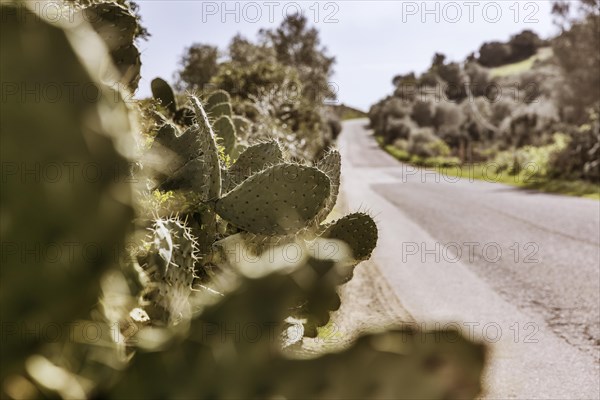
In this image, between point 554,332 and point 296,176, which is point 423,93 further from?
point 296,176

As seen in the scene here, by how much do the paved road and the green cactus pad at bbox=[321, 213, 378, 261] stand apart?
0.60 meters

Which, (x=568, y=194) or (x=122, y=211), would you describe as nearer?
(x=122, y=211)

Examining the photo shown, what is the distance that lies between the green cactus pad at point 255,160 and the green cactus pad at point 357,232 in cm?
35

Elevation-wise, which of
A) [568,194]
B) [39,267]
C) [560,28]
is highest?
[560,28]

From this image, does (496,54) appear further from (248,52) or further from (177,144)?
(177,144)

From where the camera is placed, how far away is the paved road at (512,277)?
5855 mm

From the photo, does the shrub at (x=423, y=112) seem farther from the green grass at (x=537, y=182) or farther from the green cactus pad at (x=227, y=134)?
the green cactus pad at (x=227, y=134)

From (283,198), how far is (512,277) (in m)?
8.16

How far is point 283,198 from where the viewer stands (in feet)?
6.77

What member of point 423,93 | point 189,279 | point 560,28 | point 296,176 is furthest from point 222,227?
point 423,93

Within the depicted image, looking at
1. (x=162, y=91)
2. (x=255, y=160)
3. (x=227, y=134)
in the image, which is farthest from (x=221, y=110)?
(x=255, y=160)

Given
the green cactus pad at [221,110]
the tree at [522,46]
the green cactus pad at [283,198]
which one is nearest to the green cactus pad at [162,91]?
the green cactus pad at [221,110]

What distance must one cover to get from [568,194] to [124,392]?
21242 mm

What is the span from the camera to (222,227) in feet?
7.95
